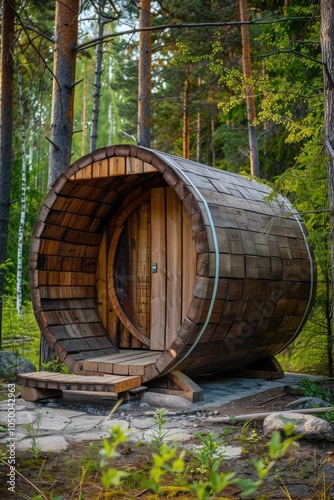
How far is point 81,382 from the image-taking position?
591cm

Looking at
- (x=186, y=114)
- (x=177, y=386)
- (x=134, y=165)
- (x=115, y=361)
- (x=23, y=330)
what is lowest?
(x=177, y=386)

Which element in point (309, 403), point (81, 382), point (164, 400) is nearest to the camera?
point (309, 403)

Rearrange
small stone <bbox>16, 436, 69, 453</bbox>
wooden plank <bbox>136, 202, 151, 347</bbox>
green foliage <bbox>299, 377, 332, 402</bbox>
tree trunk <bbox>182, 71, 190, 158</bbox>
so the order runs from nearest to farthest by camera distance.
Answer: small stone <bbox>16, 436, 69, 453</bbox> < green foliage <bbox>299, 377, 332, 402</bbox> < wooden plank <bbox>136, 202, 151, 347</bbox> < tree trunk <bbox>182, 71, 190, 158</bbox>

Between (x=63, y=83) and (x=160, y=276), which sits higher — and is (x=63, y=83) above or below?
above

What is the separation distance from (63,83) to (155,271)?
8.25ft

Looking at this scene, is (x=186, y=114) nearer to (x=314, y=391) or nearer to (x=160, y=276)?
(x=160, y=276)

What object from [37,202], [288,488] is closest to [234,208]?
[288,488]

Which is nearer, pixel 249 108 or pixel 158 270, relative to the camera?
pixel 158 270

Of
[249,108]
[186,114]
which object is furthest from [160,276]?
[186,114]

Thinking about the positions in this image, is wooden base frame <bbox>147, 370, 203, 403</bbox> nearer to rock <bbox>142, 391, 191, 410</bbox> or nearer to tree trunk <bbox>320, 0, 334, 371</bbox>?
rock <bbox>142, 391, 191, 410</bbox>

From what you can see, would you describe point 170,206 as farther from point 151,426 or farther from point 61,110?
point 151,426

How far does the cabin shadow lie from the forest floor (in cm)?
134

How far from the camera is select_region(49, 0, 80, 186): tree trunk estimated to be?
7734 mm

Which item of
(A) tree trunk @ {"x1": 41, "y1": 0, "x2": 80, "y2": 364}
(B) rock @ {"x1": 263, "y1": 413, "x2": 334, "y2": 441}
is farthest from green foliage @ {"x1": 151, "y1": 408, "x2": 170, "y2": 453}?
(A) tree trunk @ {"x1": 41, "y1": 0, "x2": 80, "y2": 364}
